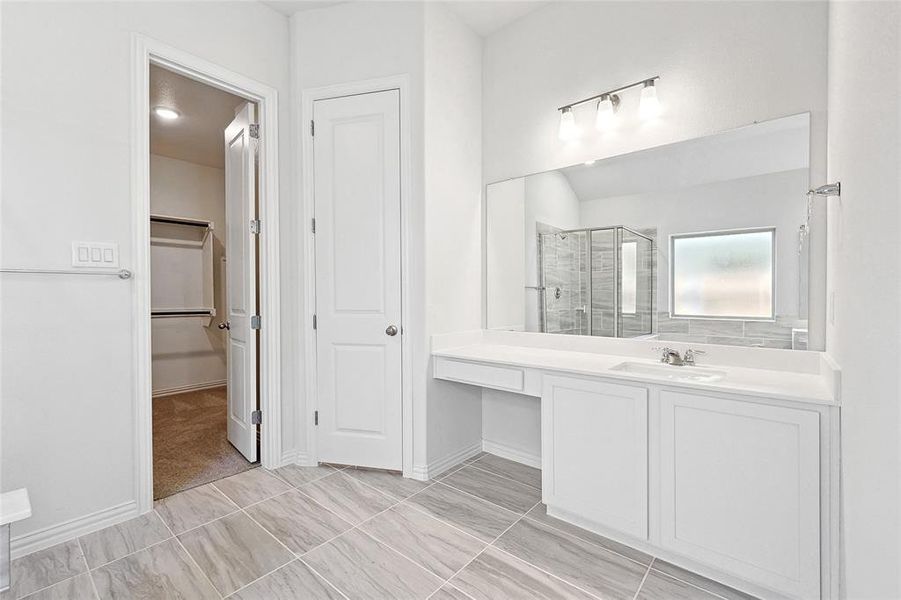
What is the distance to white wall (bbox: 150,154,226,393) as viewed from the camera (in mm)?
4547

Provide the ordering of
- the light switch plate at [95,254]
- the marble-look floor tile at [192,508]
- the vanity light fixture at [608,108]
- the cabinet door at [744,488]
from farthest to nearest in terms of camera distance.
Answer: the vanity light fixture at [608,108]
the marble-look floor tile at [192,508]
the light switch plate at [95,254]
the cabinet door at [744,488]

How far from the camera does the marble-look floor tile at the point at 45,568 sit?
1.63 meters

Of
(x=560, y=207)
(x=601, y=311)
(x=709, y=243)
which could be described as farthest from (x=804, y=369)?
(x=560, y=207)

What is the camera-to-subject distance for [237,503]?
225cm

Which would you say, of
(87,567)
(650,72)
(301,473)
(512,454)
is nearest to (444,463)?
(512,454)

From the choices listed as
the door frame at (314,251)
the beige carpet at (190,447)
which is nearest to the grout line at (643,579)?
the door frame at (314,251)

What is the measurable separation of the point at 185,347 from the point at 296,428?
2.85 meters

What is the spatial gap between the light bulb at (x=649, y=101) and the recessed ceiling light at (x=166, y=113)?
3610 mm

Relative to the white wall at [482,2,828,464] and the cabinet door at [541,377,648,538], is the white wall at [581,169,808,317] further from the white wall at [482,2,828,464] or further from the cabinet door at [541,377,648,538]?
the cabinet door at [541,377,648,538]

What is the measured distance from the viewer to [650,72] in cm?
221

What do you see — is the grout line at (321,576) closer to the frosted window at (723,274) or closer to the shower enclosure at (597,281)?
the shower enclosure at (597,281)

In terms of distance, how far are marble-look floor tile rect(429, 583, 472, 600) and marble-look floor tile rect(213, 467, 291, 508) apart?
1.19 metres

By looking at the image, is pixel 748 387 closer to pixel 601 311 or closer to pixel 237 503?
pixel 601 311

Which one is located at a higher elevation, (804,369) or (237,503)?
(804,369)
